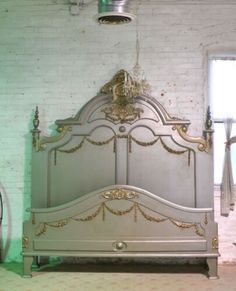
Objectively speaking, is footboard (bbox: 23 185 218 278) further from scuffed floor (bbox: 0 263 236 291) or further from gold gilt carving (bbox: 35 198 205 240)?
scuffed floor (bbox: 0 263 236 291)

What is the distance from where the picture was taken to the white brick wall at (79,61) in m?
5.14

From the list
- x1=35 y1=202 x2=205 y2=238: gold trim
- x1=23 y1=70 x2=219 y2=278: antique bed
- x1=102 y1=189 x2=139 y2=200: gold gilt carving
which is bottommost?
x1=35 y1=202 x2=205 y2=238: gold trim

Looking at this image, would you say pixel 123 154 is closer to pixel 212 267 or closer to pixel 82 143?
pixel 82 143

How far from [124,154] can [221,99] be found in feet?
4.29

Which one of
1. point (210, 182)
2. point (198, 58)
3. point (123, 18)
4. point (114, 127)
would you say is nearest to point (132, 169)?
point (114, 127)

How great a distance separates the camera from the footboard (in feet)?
14.3

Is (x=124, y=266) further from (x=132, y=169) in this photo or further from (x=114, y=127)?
(x=114, y=127)

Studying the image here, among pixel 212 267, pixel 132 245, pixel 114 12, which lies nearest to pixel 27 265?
pixel 132 245

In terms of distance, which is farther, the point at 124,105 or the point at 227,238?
the point at 227,238

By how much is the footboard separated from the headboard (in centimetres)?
46

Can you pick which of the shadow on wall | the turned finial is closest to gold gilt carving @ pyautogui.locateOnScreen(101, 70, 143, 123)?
the turned finial

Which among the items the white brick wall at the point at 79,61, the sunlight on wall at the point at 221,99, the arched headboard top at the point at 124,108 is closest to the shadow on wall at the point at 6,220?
the white brick wall at the point at 79,61

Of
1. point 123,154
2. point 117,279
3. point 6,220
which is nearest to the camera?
point 117,279

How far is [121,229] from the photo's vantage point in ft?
14.4
